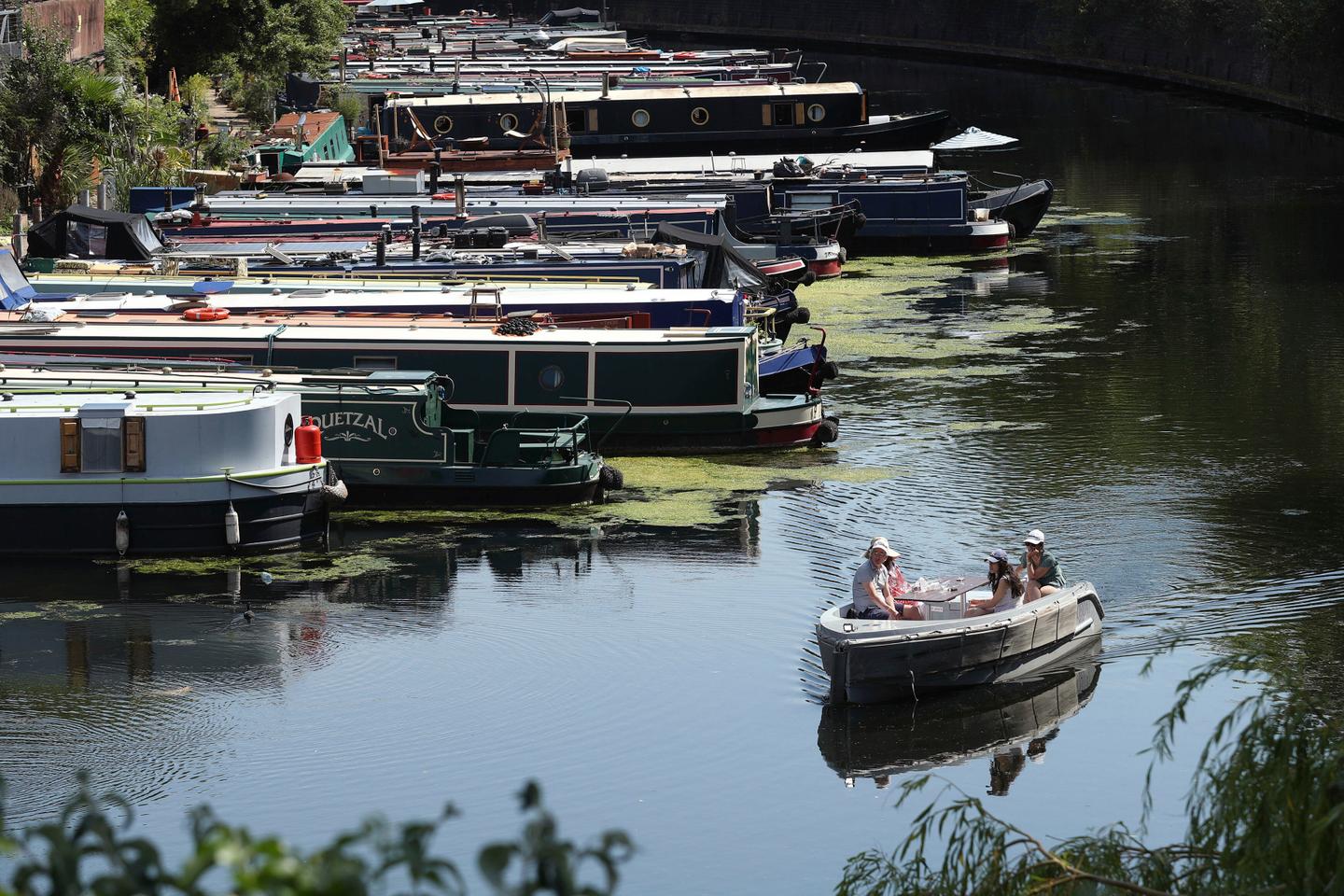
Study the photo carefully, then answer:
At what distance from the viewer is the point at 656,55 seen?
92688 millimetres

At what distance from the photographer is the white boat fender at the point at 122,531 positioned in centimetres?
2480

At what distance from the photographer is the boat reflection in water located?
19.1 metres

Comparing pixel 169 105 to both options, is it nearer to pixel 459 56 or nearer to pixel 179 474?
pixel 179 474

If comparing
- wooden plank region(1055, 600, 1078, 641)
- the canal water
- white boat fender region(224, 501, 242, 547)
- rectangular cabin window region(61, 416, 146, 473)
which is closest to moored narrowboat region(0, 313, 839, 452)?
the canal water

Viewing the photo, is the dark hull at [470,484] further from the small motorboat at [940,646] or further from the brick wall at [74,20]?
the brick wall at [74,20]

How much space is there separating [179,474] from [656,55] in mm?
70694

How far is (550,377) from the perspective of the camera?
29.9m

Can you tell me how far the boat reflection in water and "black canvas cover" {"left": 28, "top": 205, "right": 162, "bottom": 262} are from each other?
69.8ft

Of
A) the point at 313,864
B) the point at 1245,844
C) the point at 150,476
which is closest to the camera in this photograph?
the point at 313,864

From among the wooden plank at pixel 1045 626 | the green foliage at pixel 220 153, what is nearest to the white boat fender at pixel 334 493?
the wooden plank at pixel 1045 626

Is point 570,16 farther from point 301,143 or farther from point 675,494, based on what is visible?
point 675,494

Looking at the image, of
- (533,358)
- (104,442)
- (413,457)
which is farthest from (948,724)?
(533,358)

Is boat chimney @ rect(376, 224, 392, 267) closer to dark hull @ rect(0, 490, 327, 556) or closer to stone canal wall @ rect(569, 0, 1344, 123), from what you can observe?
dark hull @ rect(0, 490, 327, 556)

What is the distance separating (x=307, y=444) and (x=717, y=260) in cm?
1415
